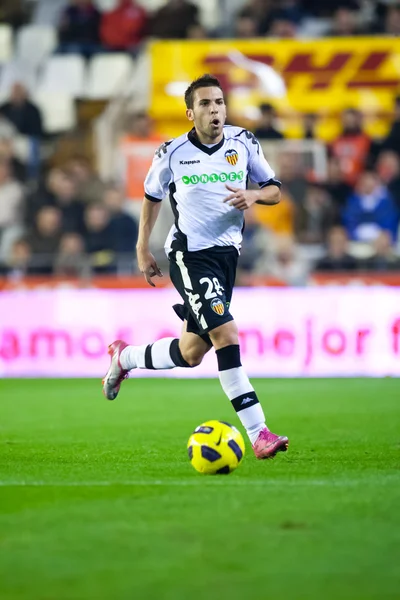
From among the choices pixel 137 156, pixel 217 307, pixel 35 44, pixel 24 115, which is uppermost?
pixel 35 44

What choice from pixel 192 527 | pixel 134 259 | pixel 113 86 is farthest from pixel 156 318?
pixel 192 527

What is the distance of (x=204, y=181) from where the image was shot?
7098 millimetres

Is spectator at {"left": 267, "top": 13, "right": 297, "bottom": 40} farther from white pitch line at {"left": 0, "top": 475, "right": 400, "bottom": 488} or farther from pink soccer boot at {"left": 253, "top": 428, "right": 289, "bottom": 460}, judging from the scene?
white pitch line at {"left": 0, "top": 475, "right": 400, "bottom": 488}

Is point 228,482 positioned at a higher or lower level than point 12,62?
lower

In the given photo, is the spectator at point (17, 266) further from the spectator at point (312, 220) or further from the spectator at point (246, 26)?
the spectator at point (246, 26)

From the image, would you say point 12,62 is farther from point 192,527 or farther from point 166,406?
point 192,527

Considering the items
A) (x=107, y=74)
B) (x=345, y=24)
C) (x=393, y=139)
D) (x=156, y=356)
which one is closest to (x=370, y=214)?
(x=393, y=139)

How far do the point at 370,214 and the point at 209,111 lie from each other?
8711 mm

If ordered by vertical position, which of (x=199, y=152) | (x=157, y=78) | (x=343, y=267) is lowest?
(x=343, y=267)

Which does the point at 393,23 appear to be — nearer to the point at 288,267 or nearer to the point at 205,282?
the point at 288,267

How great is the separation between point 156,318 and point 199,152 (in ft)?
22.6

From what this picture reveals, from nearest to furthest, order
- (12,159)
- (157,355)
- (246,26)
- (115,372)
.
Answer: (157,355) → (115,372) → (12,159) → (246,26)

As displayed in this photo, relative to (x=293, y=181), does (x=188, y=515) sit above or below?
below

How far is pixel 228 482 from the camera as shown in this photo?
6.03 meters
